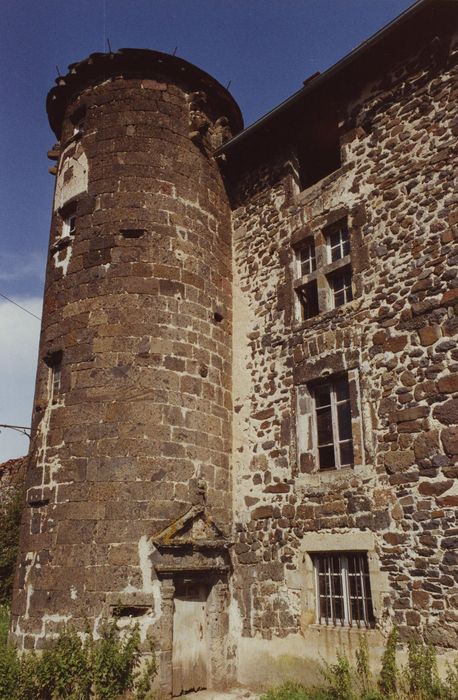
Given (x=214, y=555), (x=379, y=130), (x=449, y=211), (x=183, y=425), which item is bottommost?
(x=214, y=555)

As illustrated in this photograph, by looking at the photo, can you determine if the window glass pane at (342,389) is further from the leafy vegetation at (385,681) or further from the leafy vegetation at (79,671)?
the leafy vegetation at (79,671)

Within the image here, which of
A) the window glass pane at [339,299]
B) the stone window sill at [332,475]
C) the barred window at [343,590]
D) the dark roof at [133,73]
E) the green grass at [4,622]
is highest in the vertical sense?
the dark roof at [133,73]

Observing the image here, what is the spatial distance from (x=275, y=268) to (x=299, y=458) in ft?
10.7

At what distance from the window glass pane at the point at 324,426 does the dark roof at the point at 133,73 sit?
646cm

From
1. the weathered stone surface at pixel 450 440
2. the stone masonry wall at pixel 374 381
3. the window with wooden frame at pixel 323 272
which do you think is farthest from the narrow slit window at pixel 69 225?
the weathered stone surface at pixel 450 440

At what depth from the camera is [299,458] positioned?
27.2 feet

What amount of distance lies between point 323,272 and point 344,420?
233 centimetres

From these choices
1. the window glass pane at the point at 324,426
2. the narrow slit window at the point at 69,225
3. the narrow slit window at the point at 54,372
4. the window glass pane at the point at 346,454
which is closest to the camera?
the window glass pane at the point at 346,454

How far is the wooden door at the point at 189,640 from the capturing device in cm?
765

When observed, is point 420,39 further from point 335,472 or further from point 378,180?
point 335,472

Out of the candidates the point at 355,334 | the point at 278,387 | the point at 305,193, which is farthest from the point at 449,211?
the point at 278,387

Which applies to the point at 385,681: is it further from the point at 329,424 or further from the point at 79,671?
the point at 79,671

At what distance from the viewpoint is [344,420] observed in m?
7.95

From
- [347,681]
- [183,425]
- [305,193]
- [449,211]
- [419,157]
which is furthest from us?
[305,193]
